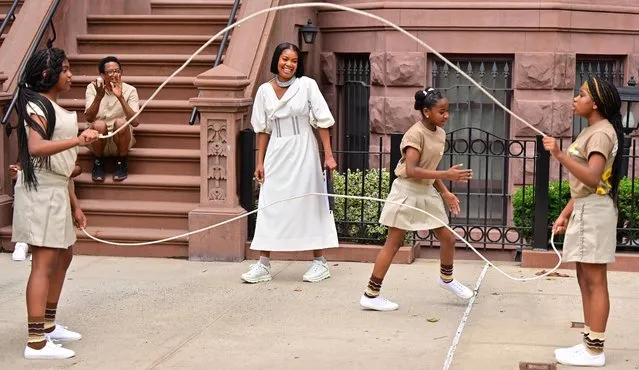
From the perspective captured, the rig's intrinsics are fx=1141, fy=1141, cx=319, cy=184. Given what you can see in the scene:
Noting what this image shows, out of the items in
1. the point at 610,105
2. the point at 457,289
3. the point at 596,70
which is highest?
the point at 596,70

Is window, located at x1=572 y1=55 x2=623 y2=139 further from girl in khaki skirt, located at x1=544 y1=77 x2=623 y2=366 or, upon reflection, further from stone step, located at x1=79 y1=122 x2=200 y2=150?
girl in khaki skirt, located at x1=544 y1=77 x2=623 y2=366

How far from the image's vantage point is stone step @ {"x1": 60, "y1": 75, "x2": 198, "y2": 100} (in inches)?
472

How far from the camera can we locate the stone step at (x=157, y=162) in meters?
11.0

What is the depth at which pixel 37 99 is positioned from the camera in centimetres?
685

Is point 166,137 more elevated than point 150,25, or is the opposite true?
point 150,25

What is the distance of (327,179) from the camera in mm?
9484

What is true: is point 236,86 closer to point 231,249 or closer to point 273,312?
point 231,249

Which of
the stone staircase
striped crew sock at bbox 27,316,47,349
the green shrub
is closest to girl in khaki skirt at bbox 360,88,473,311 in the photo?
the green shrub

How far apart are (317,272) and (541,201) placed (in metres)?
2.17

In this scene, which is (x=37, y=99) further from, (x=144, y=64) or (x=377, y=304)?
(x=144, y=64)

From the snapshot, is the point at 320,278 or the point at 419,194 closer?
the point at 419,194

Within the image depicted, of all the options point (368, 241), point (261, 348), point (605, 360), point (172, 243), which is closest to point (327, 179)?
point (368, 241)

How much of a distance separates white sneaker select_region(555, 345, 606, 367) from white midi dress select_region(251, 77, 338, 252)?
118 inches

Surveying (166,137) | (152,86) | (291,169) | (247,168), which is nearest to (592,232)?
(291,169)
